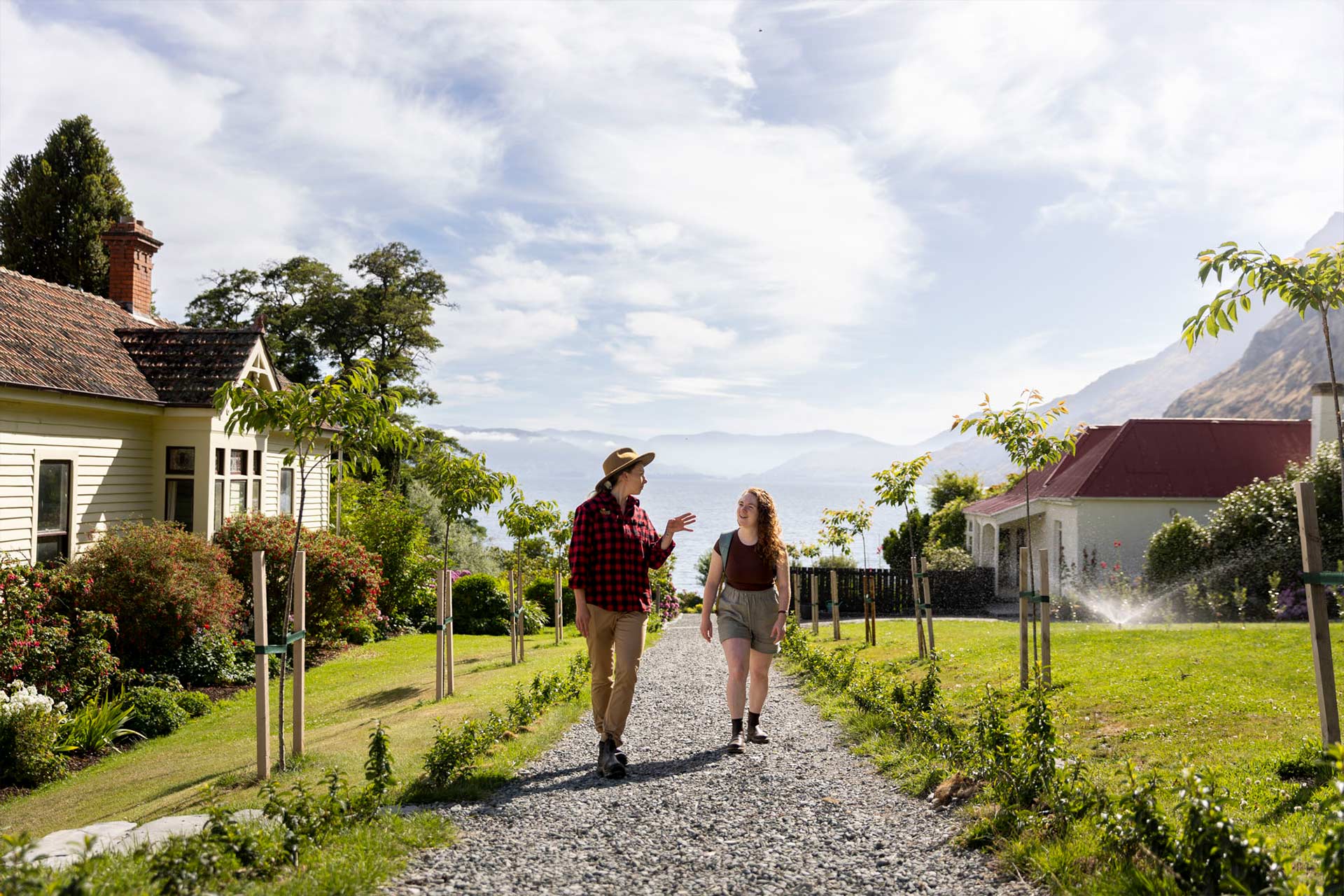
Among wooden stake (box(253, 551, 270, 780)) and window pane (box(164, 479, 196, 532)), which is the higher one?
window pane (box(164, 479, 196, 532))

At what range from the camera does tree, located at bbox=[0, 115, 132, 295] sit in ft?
100

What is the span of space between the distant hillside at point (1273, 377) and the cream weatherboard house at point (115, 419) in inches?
4489

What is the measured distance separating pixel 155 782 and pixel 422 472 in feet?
17.9

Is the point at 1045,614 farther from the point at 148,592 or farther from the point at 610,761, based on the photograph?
the point at 148,592

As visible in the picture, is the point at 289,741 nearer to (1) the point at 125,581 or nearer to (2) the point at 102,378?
(1) the point at 125,581

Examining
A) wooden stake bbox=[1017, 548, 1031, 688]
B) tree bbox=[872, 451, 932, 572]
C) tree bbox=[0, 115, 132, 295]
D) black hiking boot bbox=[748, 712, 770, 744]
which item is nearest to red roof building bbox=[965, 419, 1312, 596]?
tree bbox=[872, 451, 932, 572]

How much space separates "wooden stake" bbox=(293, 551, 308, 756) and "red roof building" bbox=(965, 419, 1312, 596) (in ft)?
70.1

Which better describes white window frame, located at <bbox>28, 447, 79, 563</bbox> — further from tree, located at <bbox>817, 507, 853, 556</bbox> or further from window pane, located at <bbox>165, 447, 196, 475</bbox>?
tree, located at <bbox>817, 507, 853, 556</bbox>

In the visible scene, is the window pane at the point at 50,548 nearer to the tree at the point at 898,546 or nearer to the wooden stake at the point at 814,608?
the wooden stake at the point at 814,608

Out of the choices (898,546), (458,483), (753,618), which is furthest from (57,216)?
(753,618)

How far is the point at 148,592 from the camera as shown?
13.0 m

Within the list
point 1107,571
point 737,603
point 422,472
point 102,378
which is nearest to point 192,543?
point 102,378

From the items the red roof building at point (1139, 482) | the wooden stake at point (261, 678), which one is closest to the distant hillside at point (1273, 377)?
the red roof building at point (1139, 482)

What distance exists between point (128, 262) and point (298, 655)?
1682 centimetres
